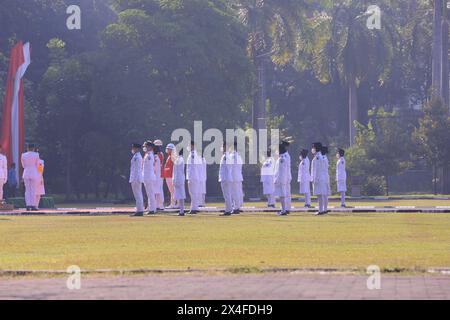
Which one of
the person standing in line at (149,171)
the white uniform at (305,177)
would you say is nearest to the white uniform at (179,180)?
the person standing in line at (149,171)

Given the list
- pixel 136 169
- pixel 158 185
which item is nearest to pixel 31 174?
pixel 158 185

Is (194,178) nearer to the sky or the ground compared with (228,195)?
nearer to the sky

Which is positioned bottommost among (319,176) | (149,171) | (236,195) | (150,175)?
(236,195)

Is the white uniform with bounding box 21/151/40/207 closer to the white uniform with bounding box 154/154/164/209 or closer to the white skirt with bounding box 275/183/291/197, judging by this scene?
the white uniform with bounding box 154/154/164/209

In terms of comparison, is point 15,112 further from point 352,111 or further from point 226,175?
point 352,111

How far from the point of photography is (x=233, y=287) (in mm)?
13266

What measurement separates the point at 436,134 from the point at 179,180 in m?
31.4

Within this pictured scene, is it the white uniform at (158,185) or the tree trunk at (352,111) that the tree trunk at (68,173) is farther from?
the white uniform at (158,185)

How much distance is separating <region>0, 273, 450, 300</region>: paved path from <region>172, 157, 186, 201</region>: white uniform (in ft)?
72.6

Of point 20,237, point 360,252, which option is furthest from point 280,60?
point 360,252

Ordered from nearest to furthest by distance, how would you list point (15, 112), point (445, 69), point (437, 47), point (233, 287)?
point (233, 287)
point (15, 112)
point (437, 47)
point (445, 69)

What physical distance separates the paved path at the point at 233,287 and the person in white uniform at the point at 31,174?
26.6 meters

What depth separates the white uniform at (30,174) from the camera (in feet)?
135
